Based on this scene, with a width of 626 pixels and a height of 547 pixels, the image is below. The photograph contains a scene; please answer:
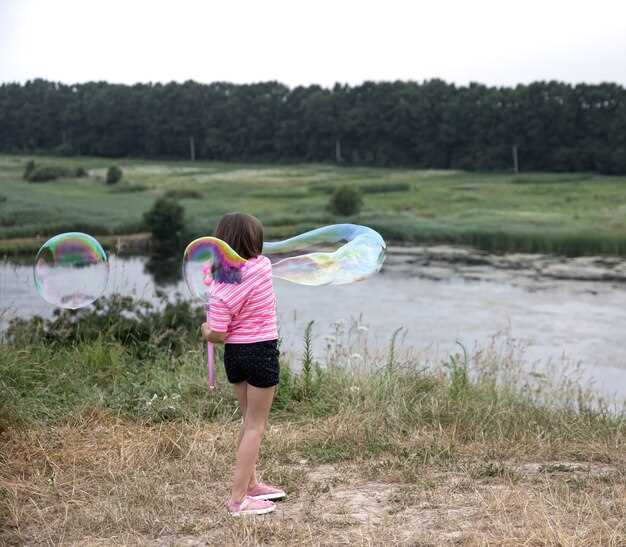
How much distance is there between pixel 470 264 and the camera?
27.2m

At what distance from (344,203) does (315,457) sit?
32.9 m

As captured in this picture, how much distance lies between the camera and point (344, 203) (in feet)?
124

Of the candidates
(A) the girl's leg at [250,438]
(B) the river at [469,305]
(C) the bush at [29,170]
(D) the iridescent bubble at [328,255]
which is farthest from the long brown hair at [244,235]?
(C) the bush at [29,170]

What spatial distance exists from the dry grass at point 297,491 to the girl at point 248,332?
0.85 ft

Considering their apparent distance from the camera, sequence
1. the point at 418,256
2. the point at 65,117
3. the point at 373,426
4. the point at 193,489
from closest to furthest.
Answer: the point at 193,489, the point at 373,426, the point at 418,256, the point at 65,117

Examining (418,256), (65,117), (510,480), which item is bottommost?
(418,256)

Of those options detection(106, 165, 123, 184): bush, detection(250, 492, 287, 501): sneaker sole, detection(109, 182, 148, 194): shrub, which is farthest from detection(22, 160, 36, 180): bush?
detection(250, 492, 287, 501): sneaker sole

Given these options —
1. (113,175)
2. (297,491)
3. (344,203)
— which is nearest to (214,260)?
(297,491)

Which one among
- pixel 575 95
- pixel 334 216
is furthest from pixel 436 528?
pixel 575 95

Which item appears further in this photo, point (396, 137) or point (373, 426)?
point (396, 137)

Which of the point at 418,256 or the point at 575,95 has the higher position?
the point at 575,95

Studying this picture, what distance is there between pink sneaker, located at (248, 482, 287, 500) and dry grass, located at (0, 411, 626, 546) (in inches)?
3.0

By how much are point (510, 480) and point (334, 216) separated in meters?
32.7

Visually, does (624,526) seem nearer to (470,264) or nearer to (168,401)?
(168,401)
